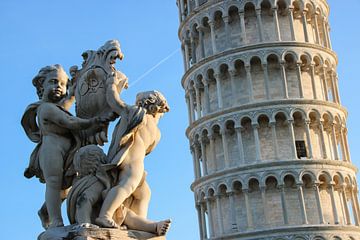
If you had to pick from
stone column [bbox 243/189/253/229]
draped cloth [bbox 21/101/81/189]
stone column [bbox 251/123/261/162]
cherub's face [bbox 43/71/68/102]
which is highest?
stone column [bbox 251/123/261/162]

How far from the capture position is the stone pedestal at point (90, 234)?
4.18 m

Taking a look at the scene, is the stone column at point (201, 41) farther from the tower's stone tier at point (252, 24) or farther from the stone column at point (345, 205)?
the stone column at point (345, 205)

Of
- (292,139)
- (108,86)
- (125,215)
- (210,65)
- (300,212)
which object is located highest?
(210,65)

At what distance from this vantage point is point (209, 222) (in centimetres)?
3656

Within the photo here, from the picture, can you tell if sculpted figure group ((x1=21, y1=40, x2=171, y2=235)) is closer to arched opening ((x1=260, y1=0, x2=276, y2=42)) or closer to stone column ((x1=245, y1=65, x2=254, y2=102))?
stone column ((x1=245, y1=65, x2=254, y2=102))

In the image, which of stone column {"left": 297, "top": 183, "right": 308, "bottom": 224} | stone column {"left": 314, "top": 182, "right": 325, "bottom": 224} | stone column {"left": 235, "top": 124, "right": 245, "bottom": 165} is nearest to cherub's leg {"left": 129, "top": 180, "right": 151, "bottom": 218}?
stone column {"left": 297, "top": 183, "right": 308, "bottom": 224}

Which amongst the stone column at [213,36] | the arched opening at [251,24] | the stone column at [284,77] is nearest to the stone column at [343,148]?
the stone column at [284,77]

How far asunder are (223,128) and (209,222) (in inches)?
211

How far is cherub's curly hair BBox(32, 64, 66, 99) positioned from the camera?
5070mm

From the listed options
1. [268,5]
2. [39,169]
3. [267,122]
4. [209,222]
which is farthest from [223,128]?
[39,169]

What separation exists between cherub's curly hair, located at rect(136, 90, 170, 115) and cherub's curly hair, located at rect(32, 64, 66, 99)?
67cm

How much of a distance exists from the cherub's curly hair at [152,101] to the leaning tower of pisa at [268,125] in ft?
96.0

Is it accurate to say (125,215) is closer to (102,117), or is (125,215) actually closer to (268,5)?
(102,117)

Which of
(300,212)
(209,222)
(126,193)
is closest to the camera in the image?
(126,193)
